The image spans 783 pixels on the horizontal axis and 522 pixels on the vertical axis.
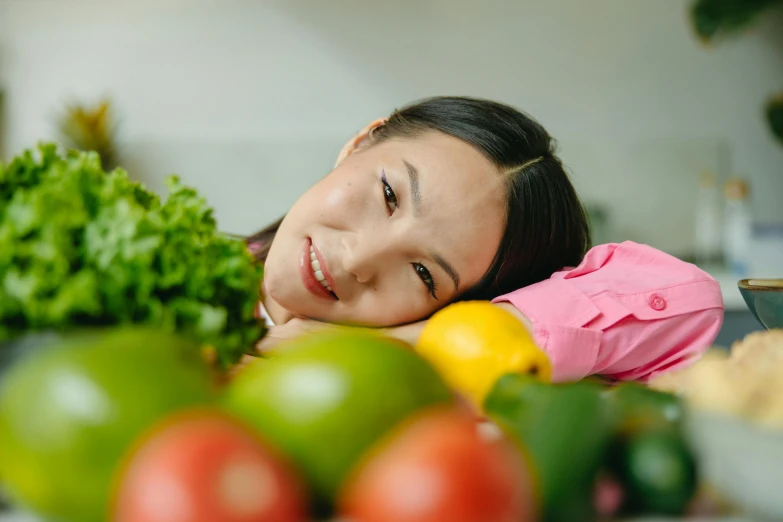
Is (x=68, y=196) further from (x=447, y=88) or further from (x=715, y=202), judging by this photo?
(x=715, y=202)

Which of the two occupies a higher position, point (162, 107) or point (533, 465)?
point (162, 107)

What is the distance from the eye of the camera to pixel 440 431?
229 millimetres

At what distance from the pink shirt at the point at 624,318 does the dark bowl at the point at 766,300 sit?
133 mm

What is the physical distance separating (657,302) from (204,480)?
33.9 inches

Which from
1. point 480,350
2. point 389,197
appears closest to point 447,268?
point 389,197

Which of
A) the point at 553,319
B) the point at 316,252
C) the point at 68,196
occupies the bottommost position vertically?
the point at 553,319

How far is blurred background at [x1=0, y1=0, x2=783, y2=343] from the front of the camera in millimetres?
2898

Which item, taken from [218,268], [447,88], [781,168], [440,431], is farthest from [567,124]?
[440,431]

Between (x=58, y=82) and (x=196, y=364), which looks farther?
(x=58, y=82)

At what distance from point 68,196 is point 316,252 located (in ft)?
1.90

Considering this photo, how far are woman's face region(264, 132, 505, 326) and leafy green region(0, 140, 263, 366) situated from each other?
0.44 m

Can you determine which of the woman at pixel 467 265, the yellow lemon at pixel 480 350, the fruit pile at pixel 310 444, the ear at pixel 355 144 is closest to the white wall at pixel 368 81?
the ear at pixel 355 144

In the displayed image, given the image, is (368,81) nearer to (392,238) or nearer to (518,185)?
(518,185)

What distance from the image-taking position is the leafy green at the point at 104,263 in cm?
37
